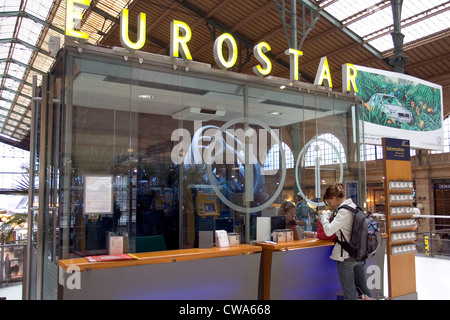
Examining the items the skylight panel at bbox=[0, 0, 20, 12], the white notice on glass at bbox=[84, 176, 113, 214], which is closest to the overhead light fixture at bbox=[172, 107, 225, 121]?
the white notice on glass at bbox=[84, 176, 113, 214]

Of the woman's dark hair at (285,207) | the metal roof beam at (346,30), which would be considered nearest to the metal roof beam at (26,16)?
the metal roof beam at (346,30)

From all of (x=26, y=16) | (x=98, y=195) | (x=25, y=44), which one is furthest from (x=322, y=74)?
(x=25, y=44)

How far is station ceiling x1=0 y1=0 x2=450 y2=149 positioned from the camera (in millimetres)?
15625

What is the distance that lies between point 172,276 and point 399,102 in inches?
458

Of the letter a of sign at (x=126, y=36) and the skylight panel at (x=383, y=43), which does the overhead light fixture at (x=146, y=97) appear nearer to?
the letter a of sign at (x=126, y=36)

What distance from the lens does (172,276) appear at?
4.00m

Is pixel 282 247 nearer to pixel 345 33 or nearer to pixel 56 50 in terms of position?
pixel 56 50

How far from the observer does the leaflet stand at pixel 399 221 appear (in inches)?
218

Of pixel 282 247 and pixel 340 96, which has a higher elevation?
pixel 340 96

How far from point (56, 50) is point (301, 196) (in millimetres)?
3782

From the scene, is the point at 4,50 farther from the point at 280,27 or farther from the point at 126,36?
the point at 126,36
